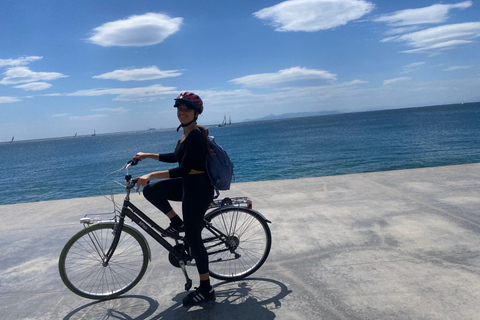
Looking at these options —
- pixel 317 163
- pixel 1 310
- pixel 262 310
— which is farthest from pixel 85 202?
pixel 317 163

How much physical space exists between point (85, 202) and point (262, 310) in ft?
17.4

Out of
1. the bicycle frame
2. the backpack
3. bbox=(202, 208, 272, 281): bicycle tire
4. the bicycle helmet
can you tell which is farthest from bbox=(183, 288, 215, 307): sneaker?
the bicycle helmet

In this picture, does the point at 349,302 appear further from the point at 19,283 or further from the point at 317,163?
the point at 317,163

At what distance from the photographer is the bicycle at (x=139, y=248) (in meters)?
3.17

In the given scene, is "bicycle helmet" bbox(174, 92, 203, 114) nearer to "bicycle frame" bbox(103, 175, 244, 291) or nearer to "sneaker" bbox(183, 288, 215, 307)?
"bicycle frame" bbox(103, 175, 244, 291)

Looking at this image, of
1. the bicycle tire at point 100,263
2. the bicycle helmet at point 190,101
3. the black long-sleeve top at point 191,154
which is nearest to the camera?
the black long-sleeve top at point 191,154

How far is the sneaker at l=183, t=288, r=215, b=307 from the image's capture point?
304 cm

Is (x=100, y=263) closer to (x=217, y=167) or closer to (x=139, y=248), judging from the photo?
(x=139, y=248)

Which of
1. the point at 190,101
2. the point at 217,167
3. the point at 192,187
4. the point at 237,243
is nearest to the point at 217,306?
the point at 237,243

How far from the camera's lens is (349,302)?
2895 millimetres

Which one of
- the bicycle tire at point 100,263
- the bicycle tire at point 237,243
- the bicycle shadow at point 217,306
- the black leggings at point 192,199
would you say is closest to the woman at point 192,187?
the black leggings at point 192,199

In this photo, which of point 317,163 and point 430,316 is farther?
point 317,163

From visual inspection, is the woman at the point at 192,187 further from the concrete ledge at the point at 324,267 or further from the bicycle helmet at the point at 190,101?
the concrete ledge at the point at 324,267

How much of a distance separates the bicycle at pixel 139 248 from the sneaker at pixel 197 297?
4.3 inches
